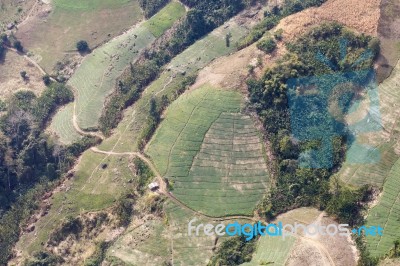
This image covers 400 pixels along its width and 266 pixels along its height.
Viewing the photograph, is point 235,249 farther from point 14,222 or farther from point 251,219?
point 14,222

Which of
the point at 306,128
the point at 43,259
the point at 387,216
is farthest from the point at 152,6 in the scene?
the point at 387,216

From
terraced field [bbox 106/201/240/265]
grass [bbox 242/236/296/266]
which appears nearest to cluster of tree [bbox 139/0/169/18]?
terraced field [bbox 106/201/240/265]

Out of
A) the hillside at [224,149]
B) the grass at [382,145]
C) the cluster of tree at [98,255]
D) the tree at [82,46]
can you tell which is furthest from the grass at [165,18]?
the cluster of tree at [98,255]

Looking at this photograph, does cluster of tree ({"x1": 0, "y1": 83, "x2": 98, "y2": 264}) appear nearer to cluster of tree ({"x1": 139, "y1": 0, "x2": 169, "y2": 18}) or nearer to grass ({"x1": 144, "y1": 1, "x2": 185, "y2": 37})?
grass ({"x1": 144, "y1": 1, "x2": 185, "y2": 37})

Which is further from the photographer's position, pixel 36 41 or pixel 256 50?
pixel 36 41

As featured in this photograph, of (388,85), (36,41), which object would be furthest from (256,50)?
(36,41)

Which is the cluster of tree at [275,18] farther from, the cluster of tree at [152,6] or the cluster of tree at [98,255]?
the cluster of tree at [98,255]
